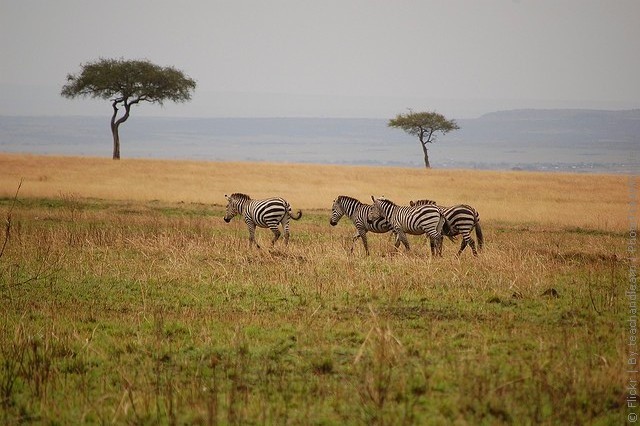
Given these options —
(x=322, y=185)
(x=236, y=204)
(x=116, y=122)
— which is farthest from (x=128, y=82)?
(x=236, y=204)

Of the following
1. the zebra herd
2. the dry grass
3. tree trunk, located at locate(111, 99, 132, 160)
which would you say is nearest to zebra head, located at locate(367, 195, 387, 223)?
the zebra herd

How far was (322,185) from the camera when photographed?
1879 inches

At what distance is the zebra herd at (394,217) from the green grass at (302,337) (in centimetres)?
103

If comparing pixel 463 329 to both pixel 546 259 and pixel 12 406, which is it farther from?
pixel 546 259

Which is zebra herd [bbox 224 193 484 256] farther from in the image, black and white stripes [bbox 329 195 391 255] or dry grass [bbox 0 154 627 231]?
dry grass [bbox 0 154 627 231]

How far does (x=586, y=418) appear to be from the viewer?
7.34 meters

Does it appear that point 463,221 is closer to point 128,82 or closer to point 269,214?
point 269,214

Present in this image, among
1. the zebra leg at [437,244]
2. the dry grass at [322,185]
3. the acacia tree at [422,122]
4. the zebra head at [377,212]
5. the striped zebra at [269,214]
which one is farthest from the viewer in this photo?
the acacia tree at [422,122]

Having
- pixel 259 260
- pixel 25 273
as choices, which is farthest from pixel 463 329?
pixel 25 273

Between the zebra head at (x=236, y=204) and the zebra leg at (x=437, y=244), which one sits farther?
the zebra head at (x=236, y=204)

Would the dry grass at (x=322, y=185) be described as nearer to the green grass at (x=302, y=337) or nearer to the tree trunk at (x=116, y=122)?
the tree trunk at (x=116, y=122)

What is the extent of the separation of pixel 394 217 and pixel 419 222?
3.28ft

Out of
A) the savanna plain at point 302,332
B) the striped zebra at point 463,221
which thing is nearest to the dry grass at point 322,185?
the savanna plain at point 302,332

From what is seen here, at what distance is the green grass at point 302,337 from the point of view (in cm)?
764
